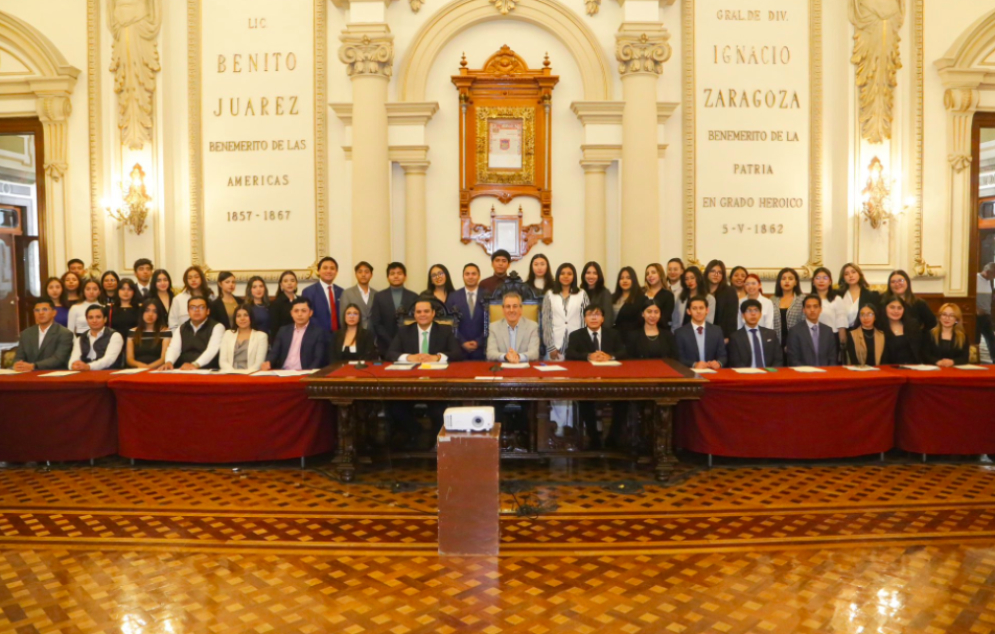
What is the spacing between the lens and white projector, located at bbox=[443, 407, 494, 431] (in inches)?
167

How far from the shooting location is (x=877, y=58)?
28.4ft

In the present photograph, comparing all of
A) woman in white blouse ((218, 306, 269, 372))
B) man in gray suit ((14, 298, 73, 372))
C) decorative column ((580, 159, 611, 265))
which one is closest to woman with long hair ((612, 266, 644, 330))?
decorative column ((580, 159, 611, 265))

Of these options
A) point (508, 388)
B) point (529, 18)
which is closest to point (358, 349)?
point (508, 388)

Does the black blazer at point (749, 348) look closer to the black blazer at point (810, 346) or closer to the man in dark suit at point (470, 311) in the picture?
the black blazer at point (810, 346)

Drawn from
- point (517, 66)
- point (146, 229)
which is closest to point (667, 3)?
point (517, 66)

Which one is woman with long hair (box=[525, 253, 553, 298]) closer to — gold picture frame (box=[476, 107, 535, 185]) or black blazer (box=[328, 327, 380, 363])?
black blazer (box=[328, 327, 380, 363])

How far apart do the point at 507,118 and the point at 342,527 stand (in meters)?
5.47

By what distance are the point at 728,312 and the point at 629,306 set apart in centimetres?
89

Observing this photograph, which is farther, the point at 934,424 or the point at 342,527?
the point at 934,424

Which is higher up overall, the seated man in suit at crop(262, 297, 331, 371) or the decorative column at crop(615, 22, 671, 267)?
the decorative column at crop(615, 22, 671, 267)

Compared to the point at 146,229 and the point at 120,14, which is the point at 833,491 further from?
the point at 120,14

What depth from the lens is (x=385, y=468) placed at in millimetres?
5984

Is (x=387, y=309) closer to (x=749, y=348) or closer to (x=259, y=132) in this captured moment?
(x=749, y=348)

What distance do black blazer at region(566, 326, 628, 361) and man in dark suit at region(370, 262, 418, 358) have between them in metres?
1.49
